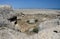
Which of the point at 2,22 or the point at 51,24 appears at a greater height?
the point at 2,22

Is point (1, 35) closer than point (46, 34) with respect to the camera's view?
Yes

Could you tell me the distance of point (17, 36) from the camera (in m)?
4.31

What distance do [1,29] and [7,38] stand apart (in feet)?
1.94

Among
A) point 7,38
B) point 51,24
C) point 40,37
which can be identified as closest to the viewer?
point 7,38

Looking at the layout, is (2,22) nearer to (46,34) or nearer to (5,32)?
(5,32)

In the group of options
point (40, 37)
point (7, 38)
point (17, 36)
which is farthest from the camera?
point (40, 37)

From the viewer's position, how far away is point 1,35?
409 centimetres

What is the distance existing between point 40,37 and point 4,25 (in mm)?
1126

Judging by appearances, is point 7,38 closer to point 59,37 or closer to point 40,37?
point 40,37

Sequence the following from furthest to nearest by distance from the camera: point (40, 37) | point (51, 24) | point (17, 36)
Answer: point (51, 24), point (40, 37), point (17, 36)

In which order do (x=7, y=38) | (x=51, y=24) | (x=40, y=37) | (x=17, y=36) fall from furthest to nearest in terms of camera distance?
(x=51, y=24)
(x=40, y=37)
(x=17, y=36)
(x=7, y=38)

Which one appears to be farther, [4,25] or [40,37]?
[4,25]

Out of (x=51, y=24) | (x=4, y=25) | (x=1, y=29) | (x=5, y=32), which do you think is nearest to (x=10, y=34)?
(x=5, y=32)

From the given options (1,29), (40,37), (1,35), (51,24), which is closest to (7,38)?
(1,35)
